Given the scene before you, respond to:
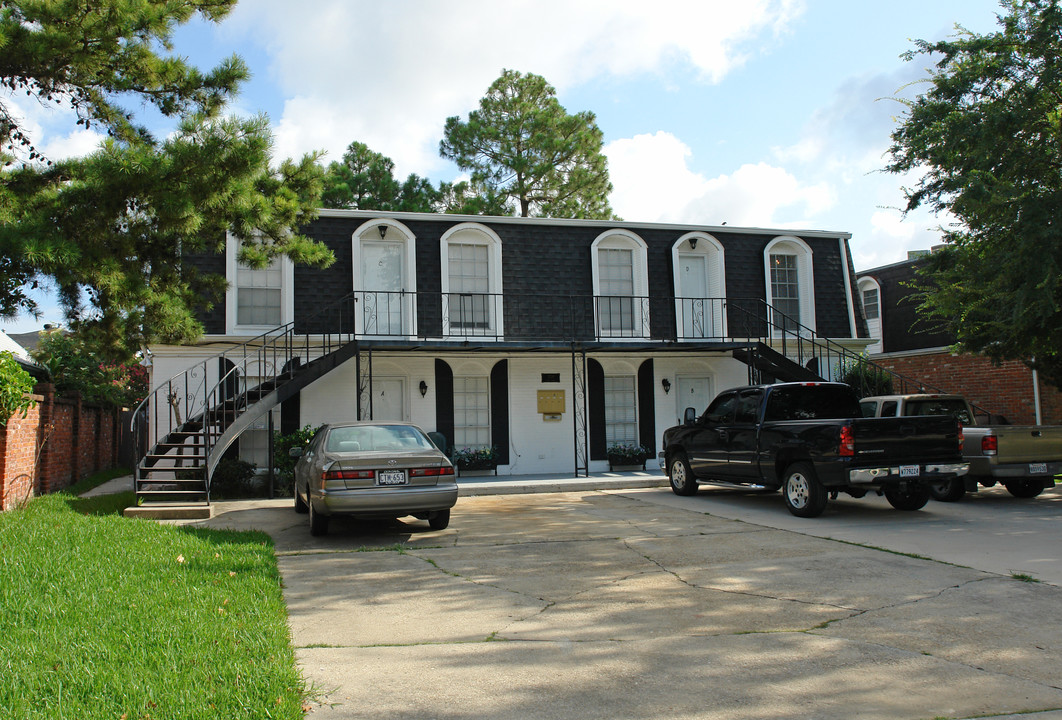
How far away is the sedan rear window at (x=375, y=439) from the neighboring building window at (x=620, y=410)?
865 cm

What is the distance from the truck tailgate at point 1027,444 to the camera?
1167 cm

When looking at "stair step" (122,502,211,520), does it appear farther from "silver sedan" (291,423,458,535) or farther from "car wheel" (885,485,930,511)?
"car wheel" (885,485,930,511)

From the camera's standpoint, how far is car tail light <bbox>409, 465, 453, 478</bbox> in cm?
931

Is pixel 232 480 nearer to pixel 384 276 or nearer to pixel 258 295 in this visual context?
pixel 258 295

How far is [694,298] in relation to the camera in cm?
1853

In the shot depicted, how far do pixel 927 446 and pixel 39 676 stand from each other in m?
10.0

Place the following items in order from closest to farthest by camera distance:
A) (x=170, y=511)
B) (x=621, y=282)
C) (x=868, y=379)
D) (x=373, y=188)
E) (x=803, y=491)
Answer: (x=803, y=491) < (x=170, y=511) < (x=868, y=379) < (x=621, y=282) < (x=373, y=188)

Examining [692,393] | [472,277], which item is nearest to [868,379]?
[692,393]

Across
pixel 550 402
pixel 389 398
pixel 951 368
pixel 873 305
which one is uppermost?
pixel 873 305

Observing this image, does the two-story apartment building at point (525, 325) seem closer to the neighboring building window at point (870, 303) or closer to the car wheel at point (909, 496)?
the car wheel at point (909, 496)

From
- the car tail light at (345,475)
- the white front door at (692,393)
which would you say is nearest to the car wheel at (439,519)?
the car tail light at (345,475)

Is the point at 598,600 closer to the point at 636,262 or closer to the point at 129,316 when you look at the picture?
the point at 129,316

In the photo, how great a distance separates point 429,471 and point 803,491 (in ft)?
17.0

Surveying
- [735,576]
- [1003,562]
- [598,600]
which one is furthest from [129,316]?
[1003,562]
